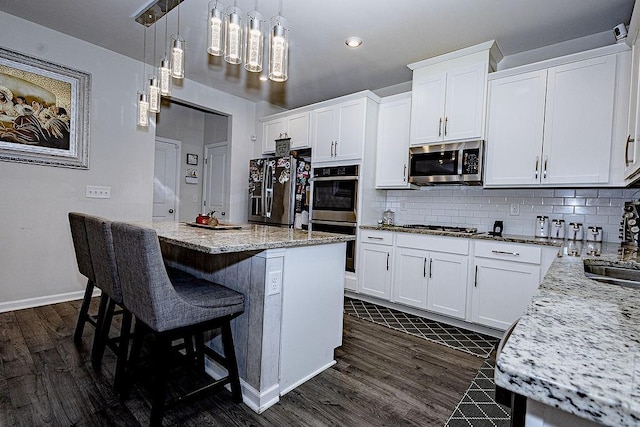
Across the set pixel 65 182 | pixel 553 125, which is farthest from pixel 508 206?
pixel 65 182

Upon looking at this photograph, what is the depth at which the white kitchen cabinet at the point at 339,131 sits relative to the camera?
366 centimetres

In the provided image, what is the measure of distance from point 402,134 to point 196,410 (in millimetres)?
3150

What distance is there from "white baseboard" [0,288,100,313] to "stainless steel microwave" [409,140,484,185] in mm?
3773

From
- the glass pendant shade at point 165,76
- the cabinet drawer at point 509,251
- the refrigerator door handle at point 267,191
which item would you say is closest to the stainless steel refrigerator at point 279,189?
the refrigerator door handle at point 267,191

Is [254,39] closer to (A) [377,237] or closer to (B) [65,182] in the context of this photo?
(A) [377,237]

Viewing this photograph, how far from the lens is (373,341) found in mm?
2586

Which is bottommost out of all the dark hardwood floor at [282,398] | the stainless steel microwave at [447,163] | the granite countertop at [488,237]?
the dark hardwood floor at [282,398]

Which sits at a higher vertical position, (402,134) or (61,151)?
(402,134)

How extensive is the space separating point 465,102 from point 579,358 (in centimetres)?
309

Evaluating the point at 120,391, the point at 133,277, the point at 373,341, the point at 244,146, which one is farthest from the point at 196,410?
the point at 244,146

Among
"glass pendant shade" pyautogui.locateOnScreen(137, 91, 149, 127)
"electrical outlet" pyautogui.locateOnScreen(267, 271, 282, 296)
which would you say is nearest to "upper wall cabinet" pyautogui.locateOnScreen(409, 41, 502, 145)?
"electrical outlet" pyautogui.locateOnScreen(267, 271, 282, 296)

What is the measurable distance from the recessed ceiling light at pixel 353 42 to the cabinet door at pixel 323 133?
2.88 feet

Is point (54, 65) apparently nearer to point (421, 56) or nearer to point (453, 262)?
point (421, 56)

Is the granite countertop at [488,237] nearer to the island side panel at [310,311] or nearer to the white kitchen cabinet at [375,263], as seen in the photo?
the white kitchen cabinet at [375,263]
